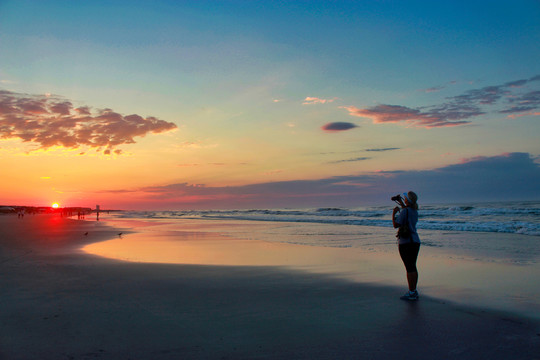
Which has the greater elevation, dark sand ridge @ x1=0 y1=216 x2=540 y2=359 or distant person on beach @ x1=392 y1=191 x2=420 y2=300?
distant person on beach @ x1=392 y1=191 x2=420 y2=300

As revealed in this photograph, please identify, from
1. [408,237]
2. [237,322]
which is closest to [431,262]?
[408,237]

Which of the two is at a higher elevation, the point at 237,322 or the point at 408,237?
the point at 408,237

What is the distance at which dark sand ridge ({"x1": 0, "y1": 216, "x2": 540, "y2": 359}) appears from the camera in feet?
13.9

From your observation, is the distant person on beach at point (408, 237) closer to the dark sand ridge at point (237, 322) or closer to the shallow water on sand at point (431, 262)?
the dark sand ridge at point (237, 322)

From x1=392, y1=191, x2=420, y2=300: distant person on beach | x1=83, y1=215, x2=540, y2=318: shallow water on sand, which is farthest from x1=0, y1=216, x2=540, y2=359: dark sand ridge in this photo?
x1=83, y1=215, x2=540, y2=318: shallow water on sand

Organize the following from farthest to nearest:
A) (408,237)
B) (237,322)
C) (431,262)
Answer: (431,262) → (408,237) → (237,322)

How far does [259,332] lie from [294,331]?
0.47 metres

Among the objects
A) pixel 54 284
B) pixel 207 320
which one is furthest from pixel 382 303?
pixel 54 284

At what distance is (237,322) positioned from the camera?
5.23m

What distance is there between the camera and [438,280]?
8.27 m

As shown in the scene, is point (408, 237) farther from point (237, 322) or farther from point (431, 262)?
point (431, 262)

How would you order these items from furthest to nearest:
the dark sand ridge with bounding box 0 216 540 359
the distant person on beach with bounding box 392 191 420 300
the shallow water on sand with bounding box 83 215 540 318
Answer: the shallow water on sand with bounding box 83 215 540 318 < the distant person on beach with bounding box 392 191 420 300 < the dark sand ridge with bounding box 0 216 540 359

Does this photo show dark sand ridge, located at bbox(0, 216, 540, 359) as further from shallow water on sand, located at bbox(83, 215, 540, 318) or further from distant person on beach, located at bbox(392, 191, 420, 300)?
shallow water on sand, located at bbox(83, 215, 540, 318)

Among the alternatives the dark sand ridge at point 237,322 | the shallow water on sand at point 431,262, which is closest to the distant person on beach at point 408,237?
the dark sand ridge at point 237,322
